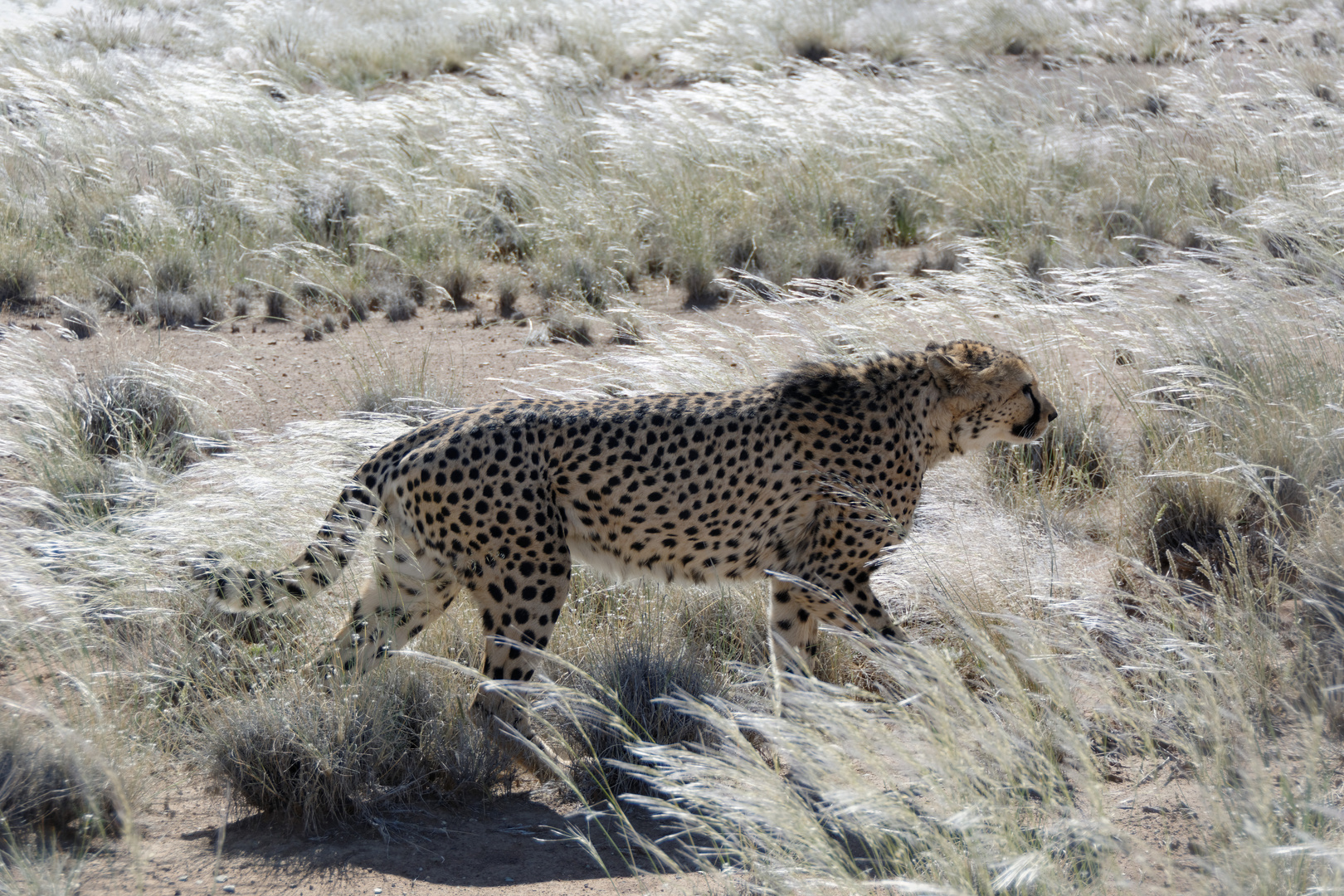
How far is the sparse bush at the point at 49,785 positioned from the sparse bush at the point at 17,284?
17.2 ft

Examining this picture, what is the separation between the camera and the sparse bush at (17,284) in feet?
24.3

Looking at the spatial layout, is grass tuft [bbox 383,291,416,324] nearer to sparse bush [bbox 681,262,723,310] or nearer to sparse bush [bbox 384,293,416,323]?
sparse bush [bbox 384,293,416,323]

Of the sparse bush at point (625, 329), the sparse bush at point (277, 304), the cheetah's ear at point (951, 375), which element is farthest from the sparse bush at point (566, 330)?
the cheetah's ear at point (951, 375)

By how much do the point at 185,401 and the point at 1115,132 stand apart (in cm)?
676

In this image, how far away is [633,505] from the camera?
3523mm

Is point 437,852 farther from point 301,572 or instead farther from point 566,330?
point 566,330

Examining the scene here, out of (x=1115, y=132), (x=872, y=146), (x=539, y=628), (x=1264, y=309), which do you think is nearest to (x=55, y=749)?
(x=539, y=628)

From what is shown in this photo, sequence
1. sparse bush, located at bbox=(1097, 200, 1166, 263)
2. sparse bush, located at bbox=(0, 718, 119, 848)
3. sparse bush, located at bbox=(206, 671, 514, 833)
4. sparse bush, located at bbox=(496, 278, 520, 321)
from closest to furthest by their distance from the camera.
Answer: sparse bush, located at bbox=(0, 718, 119, 848), sparse bush, located at bbox=(206, 671, 514, 833), sparse bush, located at bbox=(1097, 200, 1166, 263), sparse bush, located at bbox=(496, 278, 520, 321)

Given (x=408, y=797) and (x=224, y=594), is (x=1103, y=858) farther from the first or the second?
(x=224, y=594)

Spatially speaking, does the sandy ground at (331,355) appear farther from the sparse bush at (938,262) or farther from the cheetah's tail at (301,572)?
the cheetah's tail at (301,572)

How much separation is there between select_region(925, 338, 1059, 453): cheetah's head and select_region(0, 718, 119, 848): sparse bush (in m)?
2.84

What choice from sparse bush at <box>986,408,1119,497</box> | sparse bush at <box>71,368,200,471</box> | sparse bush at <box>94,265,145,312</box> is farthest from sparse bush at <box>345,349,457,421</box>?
sparse bush at <box>986,408,1119,497</box>

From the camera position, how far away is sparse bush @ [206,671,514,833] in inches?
124

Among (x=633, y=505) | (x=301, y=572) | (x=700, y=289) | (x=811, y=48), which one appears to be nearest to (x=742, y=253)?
(x=700, y=289)
